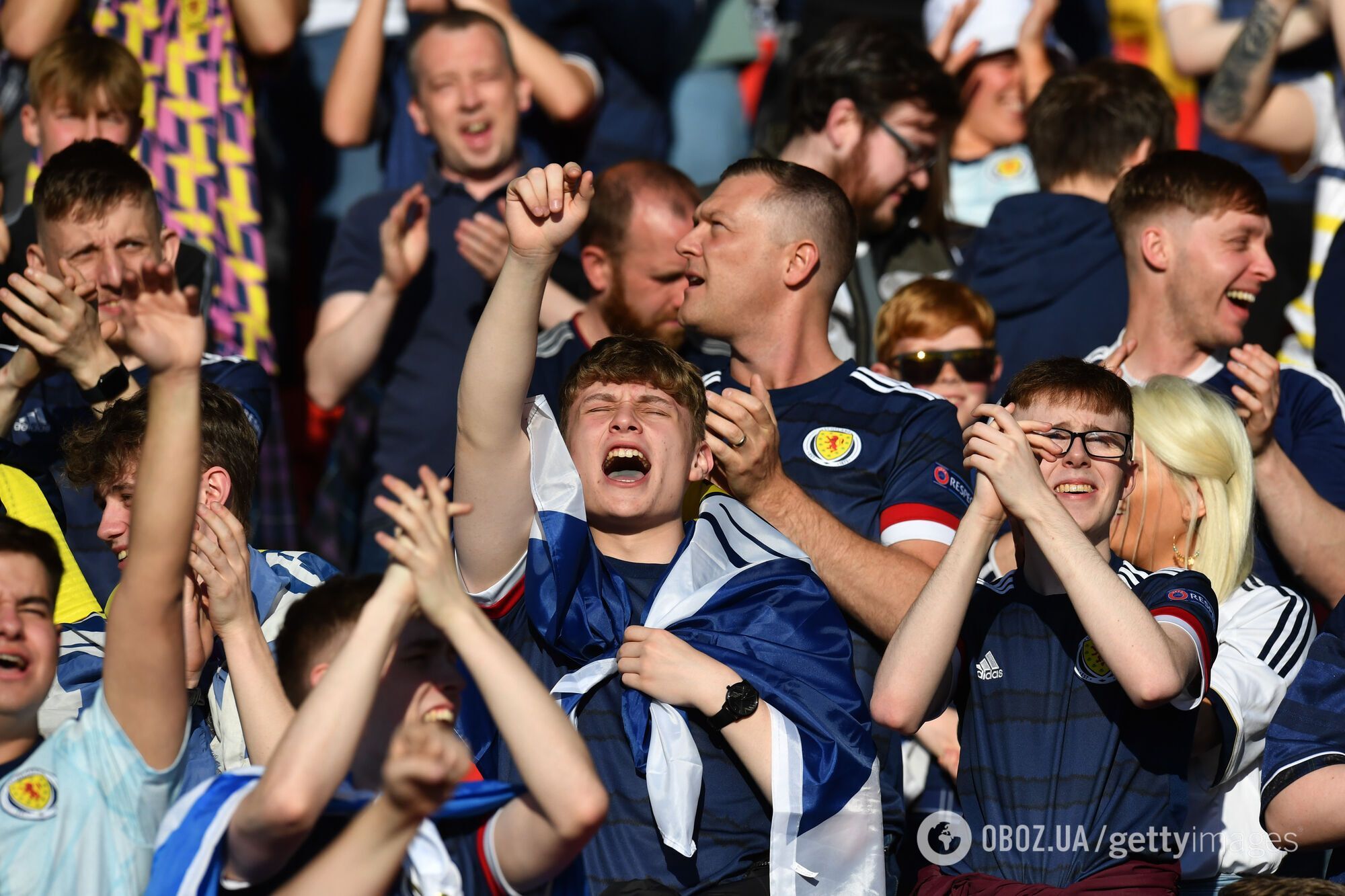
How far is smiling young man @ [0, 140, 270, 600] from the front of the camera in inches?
171

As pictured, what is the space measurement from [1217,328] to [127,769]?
11.1 ft

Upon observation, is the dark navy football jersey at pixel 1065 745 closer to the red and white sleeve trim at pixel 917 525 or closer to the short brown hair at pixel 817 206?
the red and white sleeve trim at pixel 917 525

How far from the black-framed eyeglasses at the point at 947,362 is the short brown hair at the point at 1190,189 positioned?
0.58 m

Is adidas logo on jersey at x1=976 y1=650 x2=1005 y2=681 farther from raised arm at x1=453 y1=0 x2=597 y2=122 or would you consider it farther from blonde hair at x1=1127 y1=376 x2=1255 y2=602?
raised arm at x1=453 y1=0 x2=597 y2=122

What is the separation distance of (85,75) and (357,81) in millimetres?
1161

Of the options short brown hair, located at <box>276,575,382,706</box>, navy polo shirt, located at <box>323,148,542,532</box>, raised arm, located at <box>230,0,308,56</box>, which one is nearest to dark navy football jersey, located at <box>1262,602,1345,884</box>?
short brown hair, located at <box>276,575,382,706</box>

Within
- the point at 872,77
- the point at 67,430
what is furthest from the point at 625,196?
the point at 67,430

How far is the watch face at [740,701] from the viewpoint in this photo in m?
3.51

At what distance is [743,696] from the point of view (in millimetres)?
3520

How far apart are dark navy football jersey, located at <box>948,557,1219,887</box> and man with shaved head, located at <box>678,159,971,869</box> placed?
263mm

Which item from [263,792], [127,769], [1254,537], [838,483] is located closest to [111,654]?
[127,769]

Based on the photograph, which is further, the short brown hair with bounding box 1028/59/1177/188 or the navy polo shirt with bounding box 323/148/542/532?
the short brown hair with bounding box 1028/59/1177/188

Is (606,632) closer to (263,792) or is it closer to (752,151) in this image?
(263,792)

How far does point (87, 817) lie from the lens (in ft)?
10.1
